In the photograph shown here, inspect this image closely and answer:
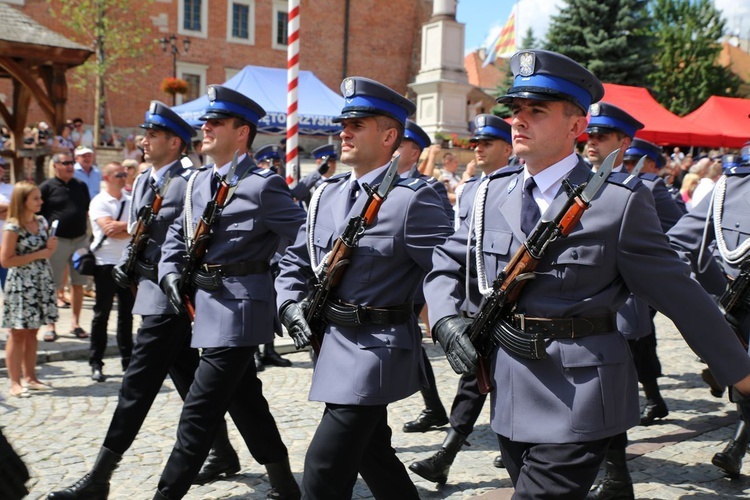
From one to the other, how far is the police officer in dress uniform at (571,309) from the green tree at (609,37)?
29894 mm

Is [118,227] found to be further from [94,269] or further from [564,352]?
[564,352]

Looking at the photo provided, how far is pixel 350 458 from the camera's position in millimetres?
3229

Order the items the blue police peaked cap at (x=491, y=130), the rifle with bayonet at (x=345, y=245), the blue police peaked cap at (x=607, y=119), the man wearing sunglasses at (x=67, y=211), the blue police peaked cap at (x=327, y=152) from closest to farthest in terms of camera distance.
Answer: the rifle with bayonet at (x=345, y=245), the blue police peaked cap at (x=607, y=119), the blue police peaked cap at (x=491, y=130), the man wearing sunglasses at (x=67, y=211), the blue police peaked cap at (x=327, y=152)

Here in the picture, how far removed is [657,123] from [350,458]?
1979cm

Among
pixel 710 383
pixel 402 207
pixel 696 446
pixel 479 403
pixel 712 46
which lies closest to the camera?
pixel 402 207

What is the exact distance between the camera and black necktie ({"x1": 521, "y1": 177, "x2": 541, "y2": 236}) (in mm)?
2848

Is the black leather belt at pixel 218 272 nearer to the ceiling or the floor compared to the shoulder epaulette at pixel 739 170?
nearer to the floor

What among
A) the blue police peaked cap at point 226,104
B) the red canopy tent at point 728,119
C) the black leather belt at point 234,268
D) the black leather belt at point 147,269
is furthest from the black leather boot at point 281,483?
the red canopy tent at point 728,119

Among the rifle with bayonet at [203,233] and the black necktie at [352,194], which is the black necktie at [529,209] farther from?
the rifle with bayonet at [203,233]

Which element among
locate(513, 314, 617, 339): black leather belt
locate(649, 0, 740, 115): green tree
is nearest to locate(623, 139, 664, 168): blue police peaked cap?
locate(513, 314, 617, 339): black leather belt

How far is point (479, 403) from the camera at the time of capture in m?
4.81

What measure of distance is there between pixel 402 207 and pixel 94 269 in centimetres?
502

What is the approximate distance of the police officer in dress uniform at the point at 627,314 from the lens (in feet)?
14.4

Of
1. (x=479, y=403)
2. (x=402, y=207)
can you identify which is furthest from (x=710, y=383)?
(x=402, y=207)
